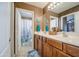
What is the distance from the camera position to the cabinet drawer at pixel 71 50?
1126mm

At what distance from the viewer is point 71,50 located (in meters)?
1.21

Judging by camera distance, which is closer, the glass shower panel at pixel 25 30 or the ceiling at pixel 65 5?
the ceiling at pixel 65 5

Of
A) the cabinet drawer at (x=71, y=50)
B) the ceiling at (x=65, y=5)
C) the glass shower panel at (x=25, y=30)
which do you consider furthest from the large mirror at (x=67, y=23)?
the glass shower panel at (x=25, y=30)

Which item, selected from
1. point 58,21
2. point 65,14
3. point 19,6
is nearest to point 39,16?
point 19,6

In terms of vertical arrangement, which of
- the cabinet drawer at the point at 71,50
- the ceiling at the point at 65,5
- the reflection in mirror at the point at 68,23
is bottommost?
the cabinet drawer at the point at 71,50

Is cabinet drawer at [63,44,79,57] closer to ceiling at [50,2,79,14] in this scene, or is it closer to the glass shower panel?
ceiling at [50,2,79,14]

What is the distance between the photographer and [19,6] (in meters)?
3.28

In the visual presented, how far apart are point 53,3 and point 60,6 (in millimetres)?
449

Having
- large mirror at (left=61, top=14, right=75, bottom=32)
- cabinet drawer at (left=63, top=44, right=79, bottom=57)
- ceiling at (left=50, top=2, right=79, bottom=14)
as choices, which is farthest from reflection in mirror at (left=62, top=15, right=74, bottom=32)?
cabinet drawer at (left=63, top=44, right=79, bottom=57)

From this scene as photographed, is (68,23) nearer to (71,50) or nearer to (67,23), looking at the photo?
(67,23)

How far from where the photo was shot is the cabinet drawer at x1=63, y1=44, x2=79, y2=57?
1.13 metres

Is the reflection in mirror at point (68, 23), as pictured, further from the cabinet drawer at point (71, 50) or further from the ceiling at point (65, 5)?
the cabinet drawer at point (71, 50)

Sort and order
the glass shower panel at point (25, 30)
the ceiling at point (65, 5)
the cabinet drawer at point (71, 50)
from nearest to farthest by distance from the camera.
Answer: the cabinet drawer at point (71, 50) < the ceiling at point (65, 5) < the glass shower panel at point (25, 30)

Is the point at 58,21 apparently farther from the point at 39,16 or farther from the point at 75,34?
the point at 39,16
